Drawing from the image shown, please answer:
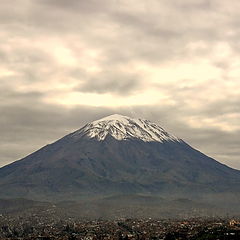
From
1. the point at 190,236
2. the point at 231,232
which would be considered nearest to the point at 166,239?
the point at 190,236

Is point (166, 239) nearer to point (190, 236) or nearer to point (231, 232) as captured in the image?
point (190, 236)

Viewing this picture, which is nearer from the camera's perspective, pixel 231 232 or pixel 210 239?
pixel 210 239

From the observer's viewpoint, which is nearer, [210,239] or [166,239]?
[210,239]

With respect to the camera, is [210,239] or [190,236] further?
[190,236]
